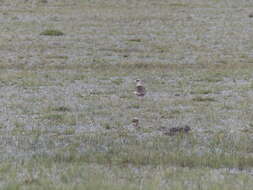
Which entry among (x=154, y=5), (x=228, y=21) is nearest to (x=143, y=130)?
(x=228, y=21)

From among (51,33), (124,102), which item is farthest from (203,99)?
(51,33)

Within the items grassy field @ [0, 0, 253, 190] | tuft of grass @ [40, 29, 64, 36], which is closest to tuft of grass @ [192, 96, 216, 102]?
grassy field @ [0, 0, 253, 190]

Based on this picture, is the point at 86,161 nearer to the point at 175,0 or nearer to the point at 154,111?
the point at 154,111

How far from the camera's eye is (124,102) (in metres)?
20.3

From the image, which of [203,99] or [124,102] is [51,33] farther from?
[203,99]

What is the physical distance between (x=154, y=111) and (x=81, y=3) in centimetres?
3673

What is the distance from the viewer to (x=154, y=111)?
62.5ft

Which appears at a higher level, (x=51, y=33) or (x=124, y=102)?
(x=51, y=33)

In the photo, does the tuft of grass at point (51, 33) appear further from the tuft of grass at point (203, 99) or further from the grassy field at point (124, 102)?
the tuft of grass at point (203, 99)

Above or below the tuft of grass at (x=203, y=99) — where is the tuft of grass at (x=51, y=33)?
above

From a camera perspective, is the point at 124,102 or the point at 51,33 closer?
the point at 124,102

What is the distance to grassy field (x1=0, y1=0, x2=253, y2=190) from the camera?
11570mm

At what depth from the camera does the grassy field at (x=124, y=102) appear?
11570 mm

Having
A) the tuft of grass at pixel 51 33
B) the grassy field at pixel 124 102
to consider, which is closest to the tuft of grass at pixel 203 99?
the grassy field at pixel 124 102
